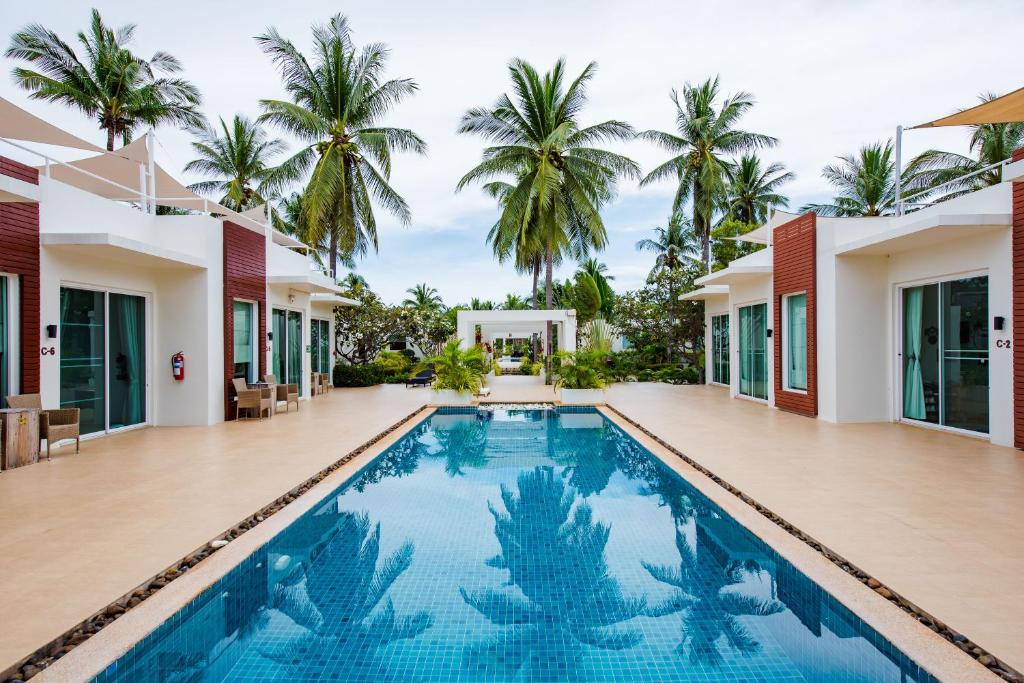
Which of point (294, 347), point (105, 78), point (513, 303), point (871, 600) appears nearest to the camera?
point (871, 600)

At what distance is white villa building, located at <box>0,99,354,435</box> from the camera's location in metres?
8.23

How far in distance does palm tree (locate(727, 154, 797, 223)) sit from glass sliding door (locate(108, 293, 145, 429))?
24.9 metres

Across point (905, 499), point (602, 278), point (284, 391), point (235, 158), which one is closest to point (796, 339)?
point (905, 499)

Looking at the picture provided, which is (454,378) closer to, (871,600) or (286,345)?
(286,345)

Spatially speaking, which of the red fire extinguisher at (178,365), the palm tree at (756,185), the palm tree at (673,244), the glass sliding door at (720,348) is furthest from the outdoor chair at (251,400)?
the palm tree at (756,185)

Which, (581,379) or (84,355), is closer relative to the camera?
(84,355)

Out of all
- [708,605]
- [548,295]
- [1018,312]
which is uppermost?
[548,295]

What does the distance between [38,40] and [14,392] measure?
17.4 meters

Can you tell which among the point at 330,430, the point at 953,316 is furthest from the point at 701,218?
the point at 330,430

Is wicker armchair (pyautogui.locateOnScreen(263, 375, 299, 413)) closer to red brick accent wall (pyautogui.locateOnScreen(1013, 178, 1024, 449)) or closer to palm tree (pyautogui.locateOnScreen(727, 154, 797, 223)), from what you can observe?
red brick accent wall (pyautogui.locateOnScreen(1013, 178, 1024, 449))

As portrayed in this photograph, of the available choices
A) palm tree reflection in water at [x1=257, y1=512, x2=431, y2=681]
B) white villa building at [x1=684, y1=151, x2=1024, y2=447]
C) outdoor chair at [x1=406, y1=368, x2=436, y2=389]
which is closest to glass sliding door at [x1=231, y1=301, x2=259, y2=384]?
outdoor chair at [x1=406, y1=368, x2=436, y2=389]

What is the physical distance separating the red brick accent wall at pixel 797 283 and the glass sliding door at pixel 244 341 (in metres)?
11.5

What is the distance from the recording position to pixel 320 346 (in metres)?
20.0

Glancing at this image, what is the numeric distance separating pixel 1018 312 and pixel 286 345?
14.7m
